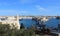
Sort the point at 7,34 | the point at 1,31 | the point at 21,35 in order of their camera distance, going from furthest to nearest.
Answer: the point at 1,31 → the point at 7,34 → the point at 21,35

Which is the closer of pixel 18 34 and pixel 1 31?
pixel 18 34

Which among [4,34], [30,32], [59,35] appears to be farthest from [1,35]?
[59,35]

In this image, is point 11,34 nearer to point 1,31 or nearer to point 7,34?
point 7,34

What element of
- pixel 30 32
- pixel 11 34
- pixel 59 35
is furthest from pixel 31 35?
pixel 59 35

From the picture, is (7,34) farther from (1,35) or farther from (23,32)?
(23,32)

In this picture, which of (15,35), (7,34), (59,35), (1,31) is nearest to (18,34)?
(15,35)

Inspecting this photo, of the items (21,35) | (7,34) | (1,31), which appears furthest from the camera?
(1,31)

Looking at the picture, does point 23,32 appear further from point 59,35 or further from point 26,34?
point 59,35

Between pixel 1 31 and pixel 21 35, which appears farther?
pixel 1 31
